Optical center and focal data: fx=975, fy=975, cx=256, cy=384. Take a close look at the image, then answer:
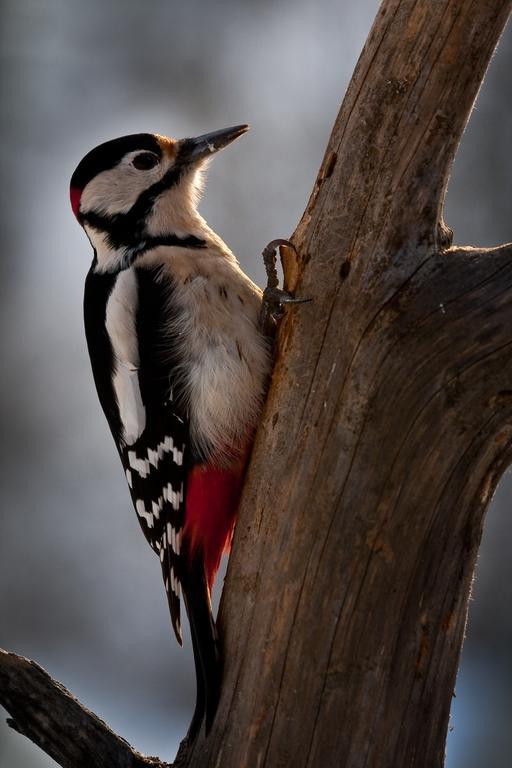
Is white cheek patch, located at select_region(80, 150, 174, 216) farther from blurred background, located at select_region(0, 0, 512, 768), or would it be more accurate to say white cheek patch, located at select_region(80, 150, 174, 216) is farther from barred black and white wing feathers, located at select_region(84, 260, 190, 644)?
blurred background, located at select_region(0, 0, 512, 768)

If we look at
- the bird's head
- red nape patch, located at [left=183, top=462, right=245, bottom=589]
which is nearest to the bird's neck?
the bird's head

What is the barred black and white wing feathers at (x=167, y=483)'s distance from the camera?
86.4 inches

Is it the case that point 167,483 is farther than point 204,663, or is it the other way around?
point 167,483

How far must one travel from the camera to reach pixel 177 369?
2174 millimetres

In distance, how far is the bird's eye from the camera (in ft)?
7.97

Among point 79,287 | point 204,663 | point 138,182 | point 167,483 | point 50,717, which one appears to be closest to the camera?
point 50,717

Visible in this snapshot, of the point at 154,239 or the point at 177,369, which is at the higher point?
the point at 154,239

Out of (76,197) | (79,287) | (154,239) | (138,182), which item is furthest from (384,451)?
(79,287)

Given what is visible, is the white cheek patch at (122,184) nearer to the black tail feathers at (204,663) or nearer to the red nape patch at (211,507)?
the red nape patch at (211,507)

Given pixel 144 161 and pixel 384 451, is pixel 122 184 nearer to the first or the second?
pixel 144 161

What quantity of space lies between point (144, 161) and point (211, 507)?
2.93 feet

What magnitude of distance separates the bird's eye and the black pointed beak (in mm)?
70

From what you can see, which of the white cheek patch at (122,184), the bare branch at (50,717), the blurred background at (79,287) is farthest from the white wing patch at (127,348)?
the blurred background at (79,287)

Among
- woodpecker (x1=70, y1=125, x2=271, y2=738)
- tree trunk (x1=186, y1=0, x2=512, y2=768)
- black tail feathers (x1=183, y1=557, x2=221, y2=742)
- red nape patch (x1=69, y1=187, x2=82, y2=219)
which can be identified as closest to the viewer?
tree trunk (x1=186, y1=0, x2=512, y2=768)
